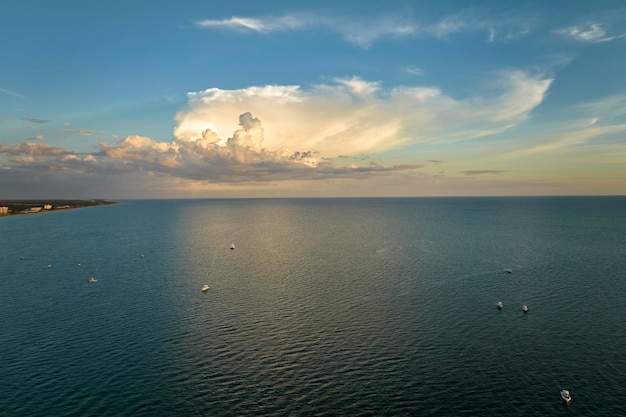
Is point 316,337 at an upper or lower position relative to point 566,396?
upper

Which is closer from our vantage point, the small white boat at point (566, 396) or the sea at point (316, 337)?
the small white boat at point (566, 396)

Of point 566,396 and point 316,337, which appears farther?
point 316,337

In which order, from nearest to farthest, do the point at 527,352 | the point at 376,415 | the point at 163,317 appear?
the point at 376,415 → the point at 527,352 → the point at 163,317

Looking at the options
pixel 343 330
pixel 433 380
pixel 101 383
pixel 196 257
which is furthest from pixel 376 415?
pixel 196 257

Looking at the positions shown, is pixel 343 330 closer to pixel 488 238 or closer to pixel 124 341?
pixel 124 341

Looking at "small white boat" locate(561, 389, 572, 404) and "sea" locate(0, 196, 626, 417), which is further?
"sea" locate(0, 196, 626, 417)

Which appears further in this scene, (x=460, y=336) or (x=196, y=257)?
(x=196, y=257)

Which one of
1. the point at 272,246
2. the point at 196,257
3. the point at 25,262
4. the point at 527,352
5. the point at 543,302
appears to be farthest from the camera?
the point at 272,246

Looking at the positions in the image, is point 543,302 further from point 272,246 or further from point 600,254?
point 272,246
